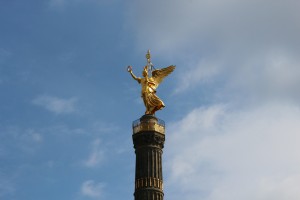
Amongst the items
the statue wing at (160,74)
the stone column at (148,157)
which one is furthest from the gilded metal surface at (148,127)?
the statue wing at (160,74)

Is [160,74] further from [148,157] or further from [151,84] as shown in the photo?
[148,157]

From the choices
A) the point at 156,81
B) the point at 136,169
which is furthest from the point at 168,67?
the point at 136,169

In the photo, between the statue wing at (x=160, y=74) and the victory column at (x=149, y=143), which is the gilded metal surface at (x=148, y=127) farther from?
the statue wing at (x=160, y=74)

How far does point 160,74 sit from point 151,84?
7.85 feet

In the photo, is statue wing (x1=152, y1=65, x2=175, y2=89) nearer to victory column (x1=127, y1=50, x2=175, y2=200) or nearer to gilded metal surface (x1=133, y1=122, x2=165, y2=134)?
victory column (x1=127, y1=50, x2=175, y2=200)

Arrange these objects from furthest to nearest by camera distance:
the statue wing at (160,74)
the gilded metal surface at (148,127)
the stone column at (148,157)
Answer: the statue wing at (160,74) < the gilded metal surface at (148,127) < the stone column at (148,157)

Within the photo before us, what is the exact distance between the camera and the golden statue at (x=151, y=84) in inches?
2702

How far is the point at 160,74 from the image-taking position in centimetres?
7144

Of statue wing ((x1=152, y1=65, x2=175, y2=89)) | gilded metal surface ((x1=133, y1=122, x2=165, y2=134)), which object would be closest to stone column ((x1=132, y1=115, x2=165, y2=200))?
gilded metal surface ((x1=133, y1=122, x2=165, y2=134))

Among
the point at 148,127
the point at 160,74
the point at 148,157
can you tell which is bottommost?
the point at 148,157

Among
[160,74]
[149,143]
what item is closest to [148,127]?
[149,143]

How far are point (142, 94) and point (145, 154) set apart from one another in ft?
25.8

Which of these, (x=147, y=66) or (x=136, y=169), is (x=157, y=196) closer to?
(x=136, y=169)

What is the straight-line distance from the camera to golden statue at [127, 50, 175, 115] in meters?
68.6
